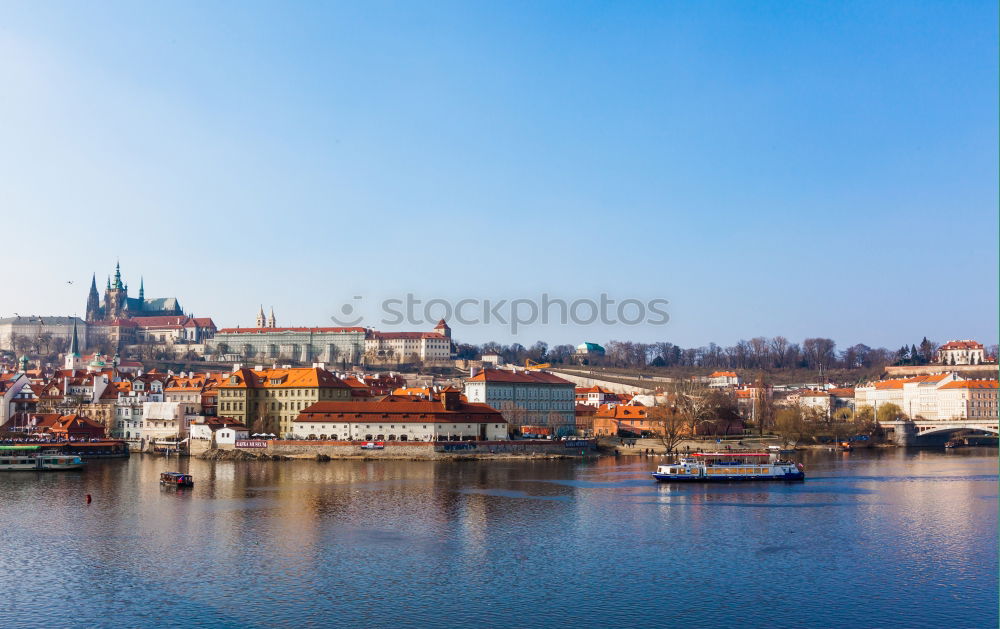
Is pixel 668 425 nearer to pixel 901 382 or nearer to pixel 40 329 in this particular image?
pixel 901 382

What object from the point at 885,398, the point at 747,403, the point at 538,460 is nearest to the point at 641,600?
the point at 538,460

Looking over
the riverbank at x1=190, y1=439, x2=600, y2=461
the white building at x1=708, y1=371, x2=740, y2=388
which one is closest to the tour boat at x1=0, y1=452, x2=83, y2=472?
the riverbank at x1=190, y1=439, x2=600, y2=461

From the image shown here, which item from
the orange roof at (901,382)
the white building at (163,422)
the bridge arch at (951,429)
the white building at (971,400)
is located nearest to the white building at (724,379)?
the orange roof at (901,382)

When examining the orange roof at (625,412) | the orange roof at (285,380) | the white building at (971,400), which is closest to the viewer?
the orange roof at (285,380)

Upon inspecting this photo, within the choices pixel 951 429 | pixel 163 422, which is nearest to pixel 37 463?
pixel 163 422

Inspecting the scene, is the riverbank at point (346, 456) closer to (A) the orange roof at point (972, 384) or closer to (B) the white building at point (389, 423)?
(B) the white building at point (389, 423)

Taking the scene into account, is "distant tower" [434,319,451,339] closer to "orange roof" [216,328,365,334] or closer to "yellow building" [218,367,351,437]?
"orange roof" [216,328,365,334]

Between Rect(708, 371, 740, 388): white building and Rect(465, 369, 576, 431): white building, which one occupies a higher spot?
Rect(708, 371, 740, 388): white building
